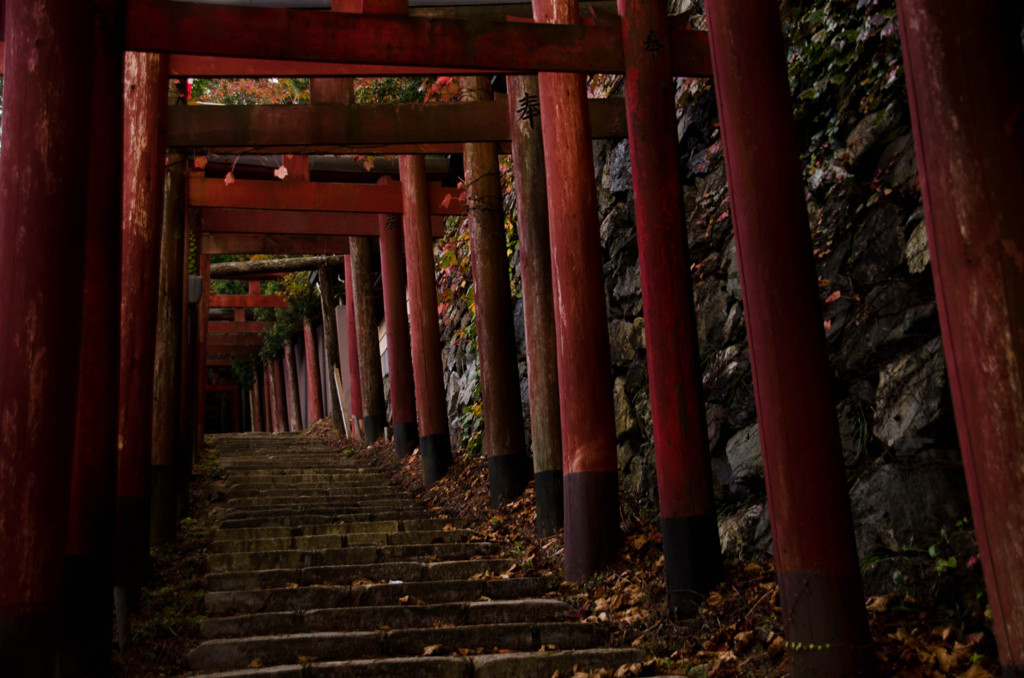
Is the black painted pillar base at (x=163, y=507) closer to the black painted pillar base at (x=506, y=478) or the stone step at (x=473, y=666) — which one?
the black painted pillar base at (x=506, y=478)

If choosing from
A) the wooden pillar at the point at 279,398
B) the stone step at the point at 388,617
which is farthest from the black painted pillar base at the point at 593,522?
the wooden pillar at the point at 279,398

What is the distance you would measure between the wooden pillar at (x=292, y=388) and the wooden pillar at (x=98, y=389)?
66.0 ft

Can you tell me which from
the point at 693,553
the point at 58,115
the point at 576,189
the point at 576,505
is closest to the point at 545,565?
the point at 576,505

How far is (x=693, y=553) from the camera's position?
17.4 ft

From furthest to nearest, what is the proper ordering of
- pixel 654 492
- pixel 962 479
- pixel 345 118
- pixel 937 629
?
pixel 345 118 → pixel 654 492 → pixel 962 479 → pixel 937 629

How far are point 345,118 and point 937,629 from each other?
18.7 feet

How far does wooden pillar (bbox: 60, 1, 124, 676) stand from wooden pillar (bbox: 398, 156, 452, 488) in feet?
19.2

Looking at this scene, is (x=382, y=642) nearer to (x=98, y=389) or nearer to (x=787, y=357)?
(x=98, y=389)

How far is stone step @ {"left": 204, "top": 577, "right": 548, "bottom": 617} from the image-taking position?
576 cm

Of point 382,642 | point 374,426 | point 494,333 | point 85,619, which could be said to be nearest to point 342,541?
point 382,642

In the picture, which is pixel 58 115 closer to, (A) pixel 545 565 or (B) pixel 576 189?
(B) pixel 576 189

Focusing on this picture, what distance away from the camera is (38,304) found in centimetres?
402

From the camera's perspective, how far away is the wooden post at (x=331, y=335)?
18047mm

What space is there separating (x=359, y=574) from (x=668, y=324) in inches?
109
